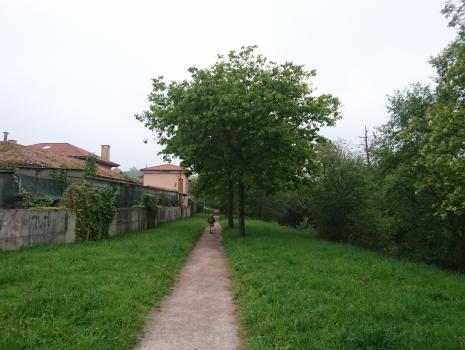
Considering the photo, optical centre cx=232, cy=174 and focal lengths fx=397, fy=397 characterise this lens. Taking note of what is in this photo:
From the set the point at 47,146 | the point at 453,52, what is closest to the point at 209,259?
the point at 453,52

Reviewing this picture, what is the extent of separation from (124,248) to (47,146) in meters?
40.0

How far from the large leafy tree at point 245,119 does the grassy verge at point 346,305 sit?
8.11 m

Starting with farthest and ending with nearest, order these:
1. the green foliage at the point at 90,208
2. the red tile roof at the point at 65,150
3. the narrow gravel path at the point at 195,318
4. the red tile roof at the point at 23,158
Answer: the red tile roof at the point at 65,150 < the red tile roof at the point at 23,158 < the green foliage at the point at 90,208 < the narrow gravel path at the point at 195,318

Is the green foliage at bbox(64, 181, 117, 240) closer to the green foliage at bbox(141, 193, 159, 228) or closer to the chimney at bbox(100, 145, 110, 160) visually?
the green foliage at bbox(141, 193, 159, 228)

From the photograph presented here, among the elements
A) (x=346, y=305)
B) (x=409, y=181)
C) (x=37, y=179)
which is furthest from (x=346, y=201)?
(x=346, y=305)

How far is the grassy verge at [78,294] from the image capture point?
5.65 meters

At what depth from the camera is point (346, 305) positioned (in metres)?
7.30

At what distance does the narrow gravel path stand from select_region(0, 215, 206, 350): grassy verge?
282mm

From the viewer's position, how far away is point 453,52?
11.4 metres

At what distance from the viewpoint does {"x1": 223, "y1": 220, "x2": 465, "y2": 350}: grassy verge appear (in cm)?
562

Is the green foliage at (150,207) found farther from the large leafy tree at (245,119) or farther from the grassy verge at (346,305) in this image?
the grassy verge at (346,305)

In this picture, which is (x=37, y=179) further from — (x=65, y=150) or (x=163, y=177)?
(x=163, y=177)

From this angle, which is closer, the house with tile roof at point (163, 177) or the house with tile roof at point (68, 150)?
the house with tile roof at point (68, 150)

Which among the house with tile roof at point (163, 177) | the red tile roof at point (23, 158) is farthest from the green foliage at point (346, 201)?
the house with tile roof at point (163, 177)
